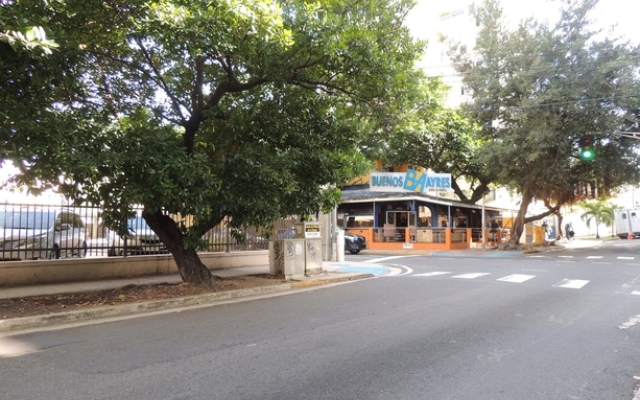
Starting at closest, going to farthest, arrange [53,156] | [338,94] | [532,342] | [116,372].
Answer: [116,372] → [532,342] → [53,156] → [338,94]

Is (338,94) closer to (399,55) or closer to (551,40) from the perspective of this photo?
(399,55)

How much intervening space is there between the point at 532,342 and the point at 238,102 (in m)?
7.88

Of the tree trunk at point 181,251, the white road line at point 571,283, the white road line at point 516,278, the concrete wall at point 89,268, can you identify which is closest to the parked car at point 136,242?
the concrete wall at point 89,268

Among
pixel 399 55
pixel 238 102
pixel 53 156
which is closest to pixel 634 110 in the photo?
pixel 399 55

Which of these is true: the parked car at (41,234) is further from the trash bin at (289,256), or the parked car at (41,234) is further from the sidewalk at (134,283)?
the trash bin at (289,256)

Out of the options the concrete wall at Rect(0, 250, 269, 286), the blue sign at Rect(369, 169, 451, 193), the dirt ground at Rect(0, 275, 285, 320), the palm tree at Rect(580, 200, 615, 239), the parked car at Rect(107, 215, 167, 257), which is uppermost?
the blue sign at Rect(369, 169, 451, 193)

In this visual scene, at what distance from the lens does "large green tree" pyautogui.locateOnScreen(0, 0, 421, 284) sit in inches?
316

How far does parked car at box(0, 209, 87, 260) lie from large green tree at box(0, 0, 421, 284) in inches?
114

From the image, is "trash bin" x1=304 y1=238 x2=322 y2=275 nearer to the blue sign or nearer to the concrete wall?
the concrete wall

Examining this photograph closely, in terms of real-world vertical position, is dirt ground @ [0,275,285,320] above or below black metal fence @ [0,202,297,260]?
below

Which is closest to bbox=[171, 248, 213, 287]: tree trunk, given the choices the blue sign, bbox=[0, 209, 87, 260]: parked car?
bbox=[0, 209, 87, 260]: parked car

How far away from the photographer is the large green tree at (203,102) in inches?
316

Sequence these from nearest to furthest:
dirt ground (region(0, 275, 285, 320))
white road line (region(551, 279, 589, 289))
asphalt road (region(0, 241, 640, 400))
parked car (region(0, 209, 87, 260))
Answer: asphalt road (region(0, 241, 640, 400)), dirt ground (region(0, 275, 285, 320)), parked car (region(0, 209, 87, 260)), white road line (region(551, 279, 589, 289))

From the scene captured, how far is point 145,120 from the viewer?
10.7m
